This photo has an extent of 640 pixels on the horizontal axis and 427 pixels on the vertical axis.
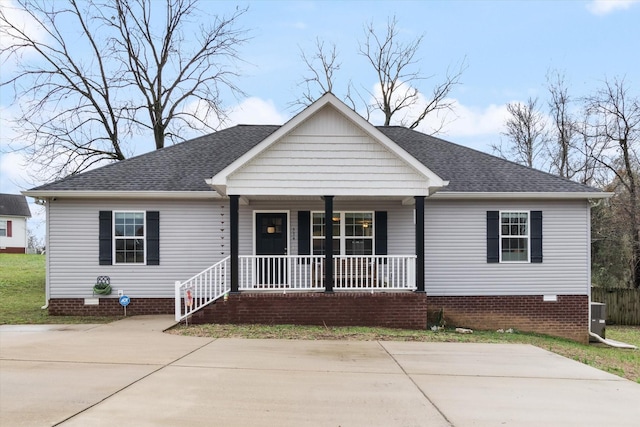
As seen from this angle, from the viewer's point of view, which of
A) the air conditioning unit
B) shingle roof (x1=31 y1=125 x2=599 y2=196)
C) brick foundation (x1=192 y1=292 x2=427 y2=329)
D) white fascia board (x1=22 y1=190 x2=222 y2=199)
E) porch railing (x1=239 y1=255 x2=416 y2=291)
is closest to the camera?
brick foundation (x1=192 y1=292 x2=427 y2=329)

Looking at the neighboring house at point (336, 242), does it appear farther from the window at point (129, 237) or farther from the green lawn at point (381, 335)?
the green lawn at point (381, 335)

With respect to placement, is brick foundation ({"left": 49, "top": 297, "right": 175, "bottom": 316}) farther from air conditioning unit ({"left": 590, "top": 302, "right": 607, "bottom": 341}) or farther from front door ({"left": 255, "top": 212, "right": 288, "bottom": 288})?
air conditioning unit ({"left": 590, "top": 302, "right": 607, "bottom": 341})

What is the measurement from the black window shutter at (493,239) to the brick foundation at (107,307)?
868 centimetres

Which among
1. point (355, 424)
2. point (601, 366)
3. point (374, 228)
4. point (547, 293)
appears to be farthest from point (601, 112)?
point (355, 424)

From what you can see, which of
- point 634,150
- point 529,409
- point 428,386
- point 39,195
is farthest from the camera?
point 634,150

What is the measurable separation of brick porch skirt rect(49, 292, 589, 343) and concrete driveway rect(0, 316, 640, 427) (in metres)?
1.78

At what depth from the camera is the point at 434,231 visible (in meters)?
12.5

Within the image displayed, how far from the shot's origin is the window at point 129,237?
39.3 feet

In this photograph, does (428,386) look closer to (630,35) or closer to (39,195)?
(39,195)

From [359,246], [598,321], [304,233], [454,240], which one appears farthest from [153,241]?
[598,321]

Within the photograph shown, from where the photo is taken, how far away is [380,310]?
10547 mm

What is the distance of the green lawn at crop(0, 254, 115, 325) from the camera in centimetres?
1113

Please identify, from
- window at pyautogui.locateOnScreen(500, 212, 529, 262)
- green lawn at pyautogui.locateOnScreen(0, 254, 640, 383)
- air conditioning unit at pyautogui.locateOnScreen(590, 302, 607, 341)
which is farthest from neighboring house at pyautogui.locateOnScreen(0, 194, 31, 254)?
air conditioning unit at pyautogui.locateOnScreen(590, 302, 607, 341)

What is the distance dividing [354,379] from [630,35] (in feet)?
69.1
